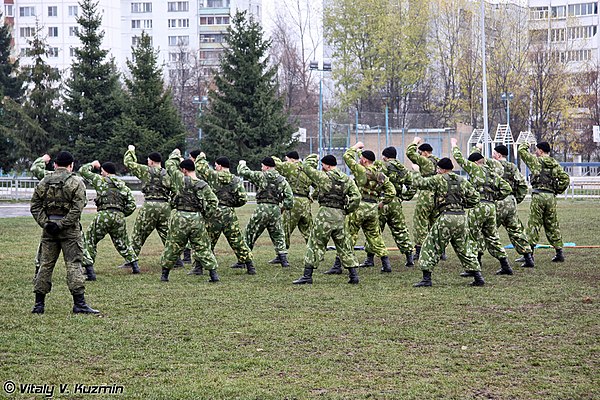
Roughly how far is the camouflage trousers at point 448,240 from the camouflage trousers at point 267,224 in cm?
388

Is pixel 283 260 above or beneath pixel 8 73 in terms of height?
beneath

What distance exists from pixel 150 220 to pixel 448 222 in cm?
555

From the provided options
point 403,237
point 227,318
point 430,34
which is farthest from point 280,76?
point 227,318

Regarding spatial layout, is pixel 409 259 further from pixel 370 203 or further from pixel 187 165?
pixel 187 165

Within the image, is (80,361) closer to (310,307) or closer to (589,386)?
(310,307)

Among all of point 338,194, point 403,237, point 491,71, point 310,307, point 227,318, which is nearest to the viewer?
point 227,318

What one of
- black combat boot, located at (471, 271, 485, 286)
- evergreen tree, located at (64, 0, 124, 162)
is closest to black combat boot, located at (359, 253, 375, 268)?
black combat boot, located at (471, 271, 485, 286)

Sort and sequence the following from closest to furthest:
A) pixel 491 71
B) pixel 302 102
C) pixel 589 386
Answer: pixel 589 386 → pixel 491 71 → pixel 302 102

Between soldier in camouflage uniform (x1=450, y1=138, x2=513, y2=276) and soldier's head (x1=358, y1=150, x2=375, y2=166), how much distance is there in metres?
1.44

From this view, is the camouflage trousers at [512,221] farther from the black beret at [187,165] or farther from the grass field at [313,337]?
the black beret at [187,165]

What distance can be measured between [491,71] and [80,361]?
5878cm

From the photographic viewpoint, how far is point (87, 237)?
15727 mm

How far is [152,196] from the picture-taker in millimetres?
16234

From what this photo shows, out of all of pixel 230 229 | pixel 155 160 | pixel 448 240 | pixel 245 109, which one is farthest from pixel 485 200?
pixel 245 109
